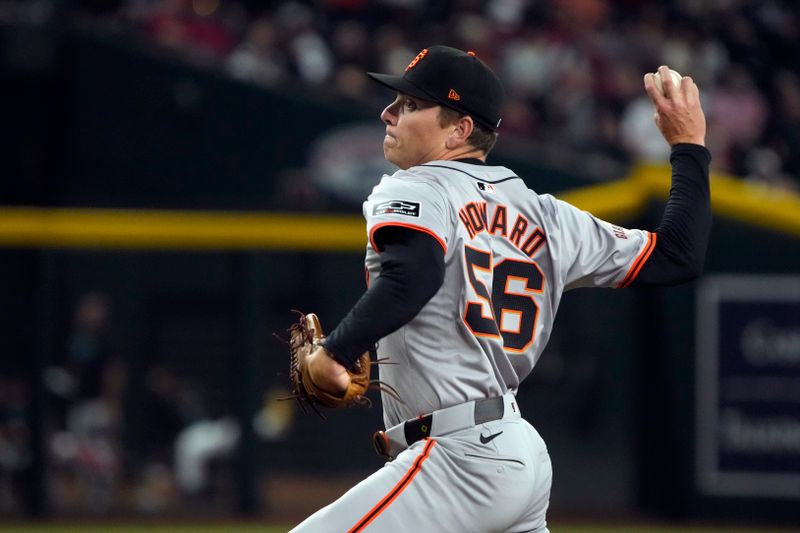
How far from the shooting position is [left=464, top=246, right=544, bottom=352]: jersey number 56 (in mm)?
2875

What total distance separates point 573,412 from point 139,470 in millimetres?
2736

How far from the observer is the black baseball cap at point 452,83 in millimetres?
2965

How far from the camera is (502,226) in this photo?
9.77 ft

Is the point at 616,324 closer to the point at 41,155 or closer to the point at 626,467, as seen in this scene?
the point at 626,467

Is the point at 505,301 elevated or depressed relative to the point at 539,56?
depressed

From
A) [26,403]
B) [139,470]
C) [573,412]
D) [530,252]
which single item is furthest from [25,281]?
[530,252]

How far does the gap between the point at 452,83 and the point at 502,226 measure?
1.11 ft

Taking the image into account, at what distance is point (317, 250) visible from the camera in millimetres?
8492

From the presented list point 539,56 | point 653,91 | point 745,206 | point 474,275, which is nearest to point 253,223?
point 745,206

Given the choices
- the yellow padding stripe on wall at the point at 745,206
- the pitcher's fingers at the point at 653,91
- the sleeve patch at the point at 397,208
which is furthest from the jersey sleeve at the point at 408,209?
the yellow padding stripe on wall at the point at 745,206

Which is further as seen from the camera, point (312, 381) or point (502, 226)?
point (502, 226)

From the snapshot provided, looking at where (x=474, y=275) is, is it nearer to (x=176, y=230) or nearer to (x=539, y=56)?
(x=176, y=230)

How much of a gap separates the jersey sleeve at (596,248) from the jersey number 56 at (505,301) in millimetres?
130

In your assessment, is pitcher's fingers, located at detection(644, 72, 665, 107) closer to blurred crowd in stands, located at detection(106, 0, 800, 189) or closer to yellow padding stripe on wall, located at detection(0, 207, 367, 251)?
yellow padding stripe on wall, located at detection(0, 207, 367, 251)
